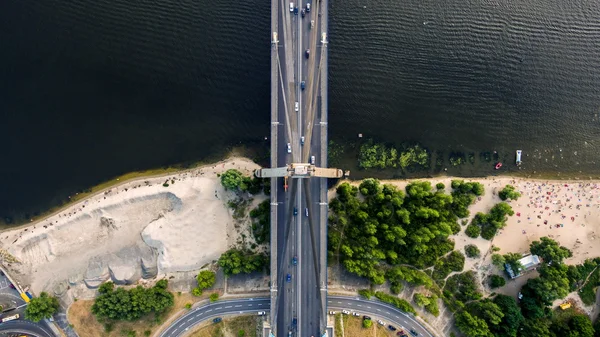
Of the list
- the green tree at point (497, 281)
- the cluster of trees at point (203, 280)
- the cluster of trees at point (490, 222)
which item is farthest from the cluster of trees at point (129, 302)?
the green tree at point (497, 281)

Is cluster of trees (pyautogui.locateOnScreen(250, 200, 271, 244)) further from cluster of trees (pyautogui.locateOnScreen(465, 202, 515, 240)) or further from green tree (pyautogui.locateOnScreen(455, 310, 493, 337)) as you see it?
green tree (pyautogui.locateOnScreen(455, 310, 493, 337))

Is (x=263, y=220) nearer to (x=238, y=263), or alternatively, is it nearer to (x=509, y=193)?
(x=238, y=263)

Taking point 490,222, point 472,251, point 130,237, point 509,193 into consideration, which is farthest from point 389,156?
point 130,237

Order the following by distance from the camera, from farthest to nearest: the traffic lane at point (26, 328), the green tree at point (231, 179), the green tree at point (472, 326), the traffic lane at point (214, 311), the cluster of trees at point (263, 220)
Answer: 1. the cluster of trees at point (263, 220)
2. the traffic lane at point (26, 328)
3. the traffic lane at point (214, 311)
4. the green tree at point (231, 179)
5. the green tree at point (472, 326)

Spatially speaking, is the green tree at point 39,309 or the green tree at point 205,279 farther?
the green tree at point 205,279

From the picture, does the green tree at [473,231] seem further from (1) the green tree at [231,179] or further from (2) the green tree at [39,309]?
(2) the green tree at [39,309]
